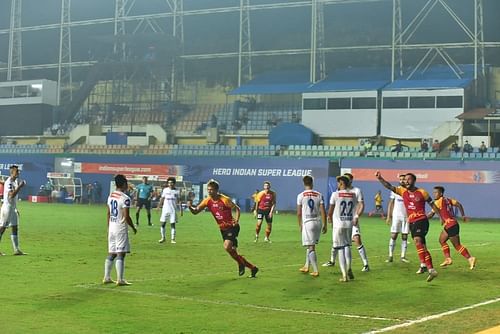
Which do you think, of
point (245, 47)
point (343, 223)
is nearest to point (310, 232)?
point (343, 223)

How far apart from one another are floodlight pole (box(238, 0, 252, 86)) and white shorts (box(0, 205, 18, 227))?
1945 inches

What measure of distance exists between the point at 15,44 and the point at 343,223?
2940 inches

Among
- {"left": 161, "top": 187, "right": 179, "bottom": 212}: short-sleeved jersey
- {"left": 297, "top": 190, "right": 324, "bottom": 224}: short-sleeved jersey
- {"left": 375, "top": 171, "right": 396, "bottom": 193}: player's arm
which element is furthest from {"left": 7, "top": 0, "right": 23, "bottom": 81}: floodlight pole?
{"left": 375, "top": 171, "right": 396, "bottom": 193}: player's arm

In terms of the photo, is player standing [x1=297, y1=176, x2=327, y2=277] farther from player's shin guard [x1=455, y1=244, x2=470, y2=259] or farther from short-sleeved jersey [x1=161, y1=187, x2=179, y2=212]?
short-sleeved jersey [x1=161, y1=187, x2=179, y2=212]

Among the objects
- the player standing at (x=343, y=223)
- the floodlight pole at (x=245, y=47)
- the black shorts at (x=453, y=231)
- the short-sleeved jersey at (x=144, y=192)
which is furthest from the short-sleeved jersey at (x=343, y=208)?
the floodlight pole at (x=245, y=47)

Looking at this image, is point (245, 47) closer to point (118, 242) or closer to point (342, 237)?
point (342, 237)

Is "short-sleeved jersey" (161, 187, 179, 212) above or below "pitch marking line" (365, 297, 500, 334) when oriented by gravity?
above

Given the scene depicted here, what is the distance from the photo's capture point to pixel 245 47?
251 feet

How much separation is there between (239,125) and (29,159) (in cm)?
1952

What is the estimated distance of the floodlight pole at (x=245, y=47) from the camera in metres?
69.5

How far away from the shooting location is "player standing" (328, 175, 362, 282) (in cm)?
1616

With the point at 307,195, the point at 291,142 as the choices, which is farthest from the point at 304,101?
the point at 307,195

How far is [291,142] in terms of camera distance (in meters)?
64.2

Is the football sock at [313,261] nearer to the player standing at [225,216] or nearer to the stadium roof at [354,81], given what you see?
the player standing at [225,216]
